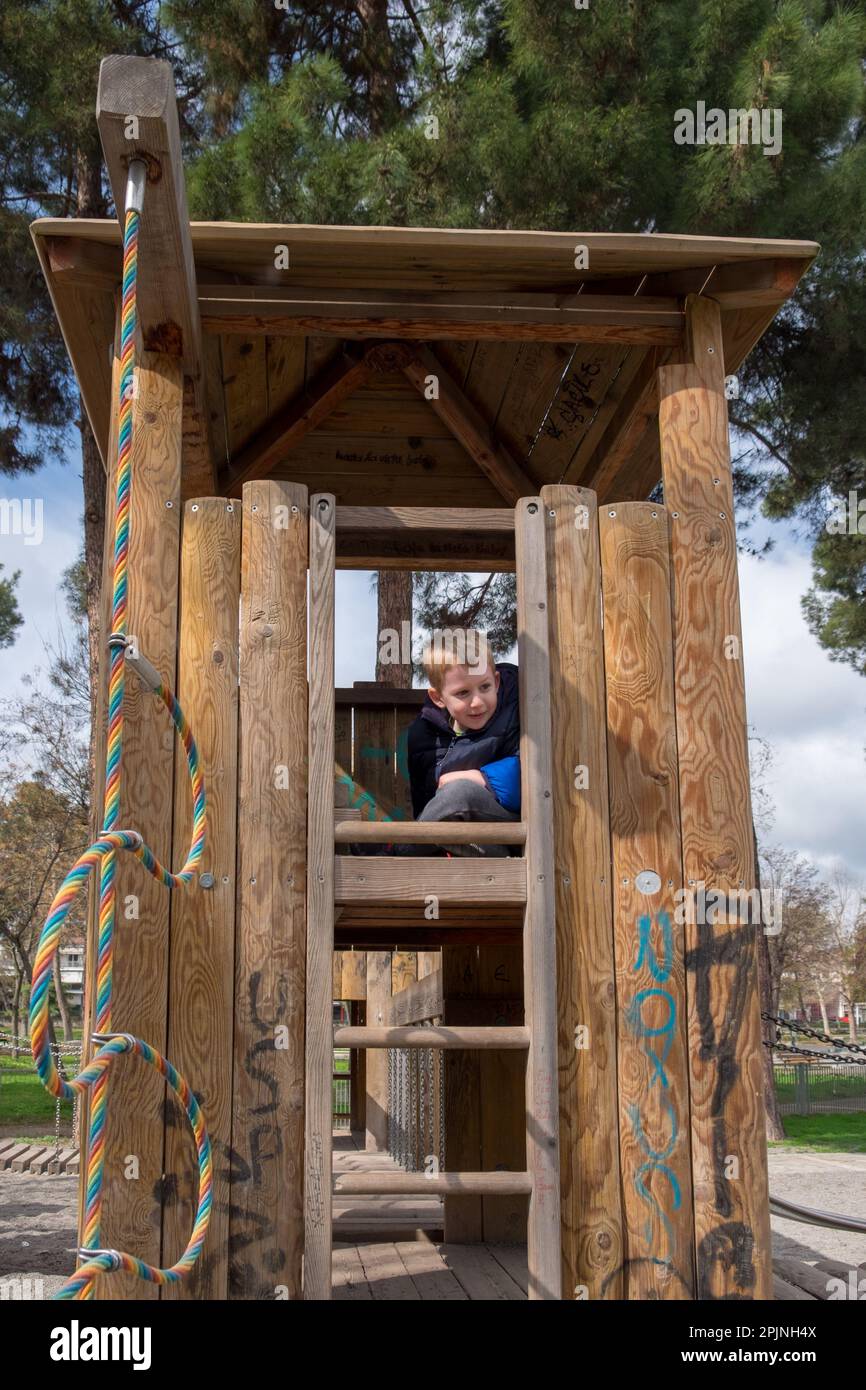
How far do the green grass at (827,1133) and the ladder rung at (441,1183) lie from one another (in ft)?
56.1

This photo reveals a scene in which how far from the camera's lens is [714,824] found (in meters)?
4.34

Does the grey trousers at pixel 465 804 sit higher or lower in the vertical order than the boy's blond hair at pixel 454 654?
lower

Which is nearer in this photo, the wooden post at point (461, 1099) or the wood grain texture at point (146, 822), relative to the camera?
the wood grain texture at point (146, 822)

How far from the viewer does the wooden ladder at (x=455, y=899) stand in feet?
12.7

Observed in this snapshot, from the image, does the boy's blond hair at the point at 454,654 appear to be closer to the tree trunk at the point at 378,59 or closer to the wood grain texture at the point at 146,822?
the wood grain texture at the point at 146,822

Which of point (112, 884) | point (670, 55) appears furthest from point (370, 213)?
point (112, 884)

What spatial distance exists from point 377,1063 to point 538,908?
9906mm

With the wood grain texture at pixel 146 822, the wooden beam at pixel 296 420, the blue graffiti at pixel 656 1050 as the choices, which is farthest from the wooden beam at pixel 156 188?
the blue graffiti at pixel 656 1050

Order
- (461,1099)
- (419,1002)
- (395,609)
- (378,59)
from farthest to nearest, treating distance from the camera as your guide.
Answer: (395,609) < (378,59) < (419,1002) < (461,1099)

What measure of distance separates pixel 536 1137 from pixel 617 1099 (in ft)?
0.98

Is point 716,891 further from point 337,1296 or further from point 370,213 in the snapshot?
point 370,213

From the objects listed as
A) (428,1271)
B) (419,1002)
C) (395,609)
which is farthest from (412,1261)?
(395,609)

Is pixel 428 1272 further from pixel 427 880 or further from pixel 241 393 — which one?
pixel 241 393

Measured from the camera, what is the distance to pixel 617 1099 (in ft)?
13.4
